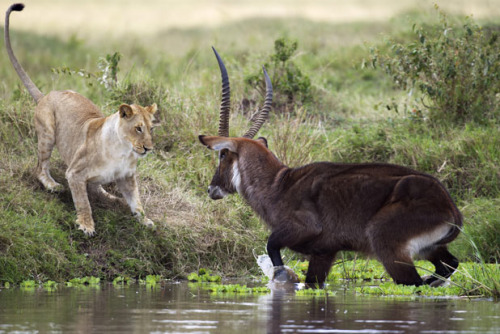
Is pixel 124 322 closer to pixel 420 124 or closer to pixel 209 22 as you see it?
pixel 420 124

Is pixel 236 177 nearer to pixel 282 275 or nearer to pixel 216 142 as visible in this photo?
pixel 216 142

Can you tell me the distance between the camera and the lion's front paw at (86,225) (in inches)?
377

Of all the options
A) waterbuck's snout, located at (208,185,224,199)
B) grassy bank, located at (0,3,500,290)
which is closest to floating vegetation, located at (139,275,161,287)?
grassy bank, located at (0,3,500,290)

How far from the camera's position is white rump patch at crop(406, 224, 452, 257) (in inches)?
304

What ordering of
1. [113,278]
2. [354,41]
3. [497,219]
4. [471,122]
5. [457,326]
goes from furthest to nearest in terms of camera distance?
[354,41], [471,122], [497,219], [113,278], [457,326]

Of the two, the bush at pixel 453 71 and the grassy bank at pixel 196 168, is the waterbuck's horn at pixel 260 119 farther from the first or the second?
the bush at pixel 453 71

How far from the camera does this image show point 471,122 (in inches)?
549

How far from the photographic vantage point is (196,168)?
482 inches

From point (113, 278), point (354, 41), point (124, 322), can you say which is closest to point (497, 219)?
point (113, 278)

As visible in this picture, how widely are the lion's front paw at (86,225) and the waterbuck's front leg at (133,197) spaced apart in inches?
22.3

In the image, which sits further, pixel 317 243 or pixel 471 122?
pixel 471 122

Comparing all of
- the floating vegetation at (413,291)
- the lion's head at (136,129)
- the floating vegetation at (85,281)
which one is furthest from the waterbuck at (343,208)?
the floating vegetation at (85,281)

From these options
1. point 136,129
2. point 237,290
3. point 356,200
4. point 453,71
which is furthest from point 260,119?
point 453,71

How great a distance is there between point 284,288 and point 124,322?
2737 mm
